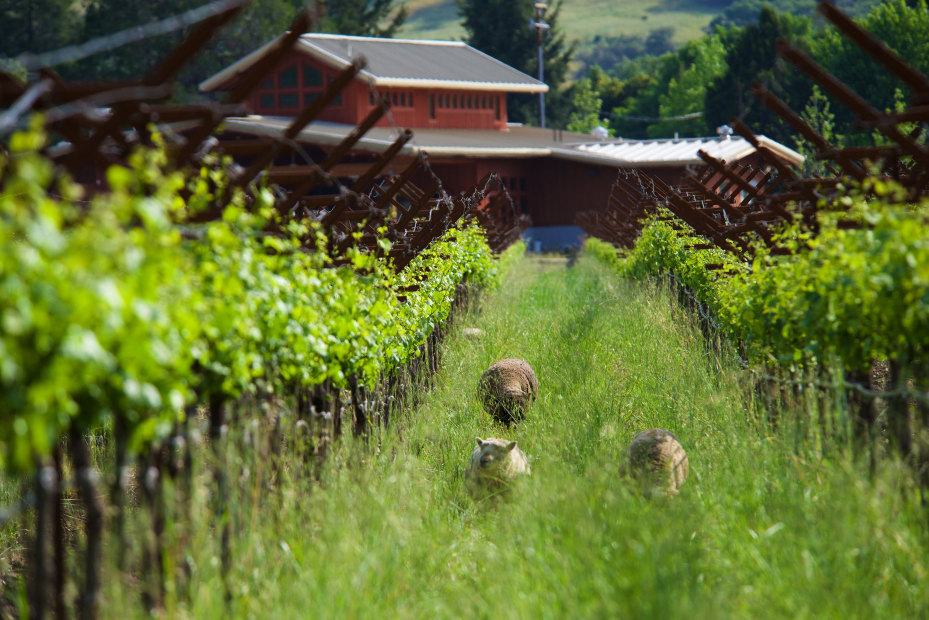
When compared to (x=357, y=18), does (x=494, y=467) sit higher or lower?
higher

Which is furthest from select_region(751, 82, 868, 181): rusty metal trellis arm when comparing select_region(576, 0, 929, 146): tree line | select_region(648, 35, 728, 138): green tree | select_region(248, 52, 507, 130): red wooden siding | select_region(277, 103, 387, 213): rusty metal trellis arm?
select_region(648, 35, 728, 138): green tree

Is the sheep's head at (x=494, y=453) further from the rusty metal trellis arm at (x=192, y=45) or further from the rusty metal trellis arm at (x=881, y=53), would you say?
the rusty metal trellis arm at (x=192, y=45)

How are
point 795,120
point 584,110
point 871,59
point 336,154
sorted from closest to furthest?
point 336,154 → point 795,120 → point 871,59 → point 584,110

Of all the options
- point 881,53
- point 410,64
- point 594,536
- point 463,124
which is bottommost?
point 463,124

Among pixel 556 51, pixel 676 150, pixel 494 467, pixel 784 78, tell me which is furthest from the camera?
pixel 556 51

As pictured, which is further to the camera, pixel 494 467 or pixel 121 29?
pixel 121 29

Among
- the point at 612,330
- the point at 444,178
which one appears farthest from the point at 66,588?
the point at 444,178

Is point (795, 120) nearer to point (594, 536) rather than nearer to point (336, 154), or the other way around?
point (336, 154)

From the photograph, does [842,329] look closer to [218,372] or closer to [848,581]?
[848,581]

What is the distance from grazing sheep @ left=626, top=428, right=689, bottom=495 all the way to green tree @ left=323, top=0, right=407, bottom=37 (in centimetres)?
4917

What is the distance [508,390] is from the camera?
8.52m

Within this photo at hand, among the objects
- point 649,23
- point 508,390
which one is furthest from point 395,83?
point 649,23

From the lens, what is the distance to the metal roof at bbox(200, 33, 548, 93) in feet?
110

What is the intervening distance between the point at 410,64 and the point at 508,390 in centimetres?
2987
